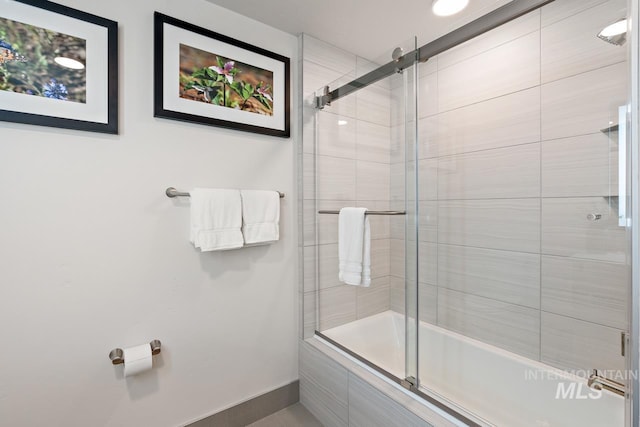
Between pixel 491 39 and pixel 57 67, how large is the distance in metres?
1.82

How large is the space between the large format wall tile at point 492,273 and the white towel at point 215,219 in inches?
44.7

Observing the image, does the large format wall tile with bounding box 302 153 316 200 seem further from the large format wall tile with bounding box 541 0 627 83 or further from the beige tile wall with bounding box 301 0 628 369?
the large format wall tile with bounding box 541 0 627 83

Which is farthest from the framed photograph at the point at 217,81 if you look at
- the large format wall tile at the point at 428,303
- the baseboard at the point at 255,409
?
the baseboard at the point at 255,409

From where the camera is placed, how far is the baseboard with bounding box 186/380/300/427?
159 cm

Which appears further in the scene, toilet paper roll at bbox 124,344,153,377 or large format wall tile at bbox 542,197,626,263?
toilet paper roll at bbox 124,344,153,377

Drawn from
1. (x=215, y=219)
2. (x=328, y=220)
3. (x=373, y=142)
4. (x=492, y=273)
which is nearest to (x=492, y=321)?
(x=492, y=273)

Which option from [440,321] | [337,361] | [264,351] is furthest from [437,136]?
[264,351]

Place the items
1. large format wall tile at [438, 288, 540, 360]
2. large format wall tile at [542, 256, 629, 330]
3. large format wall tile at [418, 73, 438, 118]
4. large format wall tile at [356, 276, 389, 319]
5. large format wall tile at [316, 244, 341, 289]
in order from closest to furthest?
large format wall tile at [542, 256, 629, 330] → large format wall tile at [418, 73, 438, 118] → large format wall tile at [438, 288, 540, 360] → large format wall tile at [356, 276, 389, 319] → large format wall tile at [316, 244, 341, 289]

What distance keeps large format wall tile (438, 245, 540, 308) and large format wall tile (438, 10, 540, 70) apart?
3.16 ft

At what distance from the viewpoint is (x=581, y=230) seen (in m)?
1.29

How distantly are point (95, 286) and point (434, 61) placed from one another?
71.4 inches

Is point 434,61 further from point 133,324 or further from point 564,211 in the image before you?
point 133,324

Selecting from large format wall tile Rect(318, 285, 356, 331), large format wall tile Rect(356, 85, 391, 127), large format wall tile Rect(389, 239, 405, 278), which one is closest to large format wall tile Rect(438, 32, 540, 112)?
large format wall tile Rect(356, 85, 391, 127)

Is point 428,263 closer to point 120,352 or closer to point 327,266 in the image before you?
point 327,266
